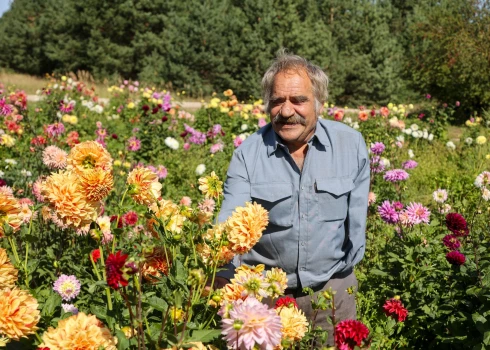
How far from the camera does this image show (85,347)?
1.05 meters

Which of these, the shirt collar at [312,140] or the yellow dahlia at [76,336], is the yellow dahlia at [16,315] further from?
the shirt collar at [312,140]

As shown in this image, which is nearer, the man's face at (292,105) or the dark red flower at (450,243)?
the man's face at (292,105)

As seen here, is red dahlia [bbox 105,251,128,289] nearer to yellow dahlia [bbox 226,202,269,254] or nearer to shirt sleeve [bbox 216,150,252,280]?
yellow dahlia [bbox 226,202,269,254]

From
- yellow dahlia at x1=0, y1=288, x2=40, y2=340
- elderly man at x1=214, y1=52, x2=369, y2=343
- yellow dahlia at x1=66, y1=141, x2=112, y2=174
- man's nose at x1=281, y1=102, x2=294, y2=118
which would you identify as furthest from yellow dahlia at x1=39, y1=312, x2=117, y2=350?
man's nose at x1=281, y1=102, x2=294, y2=118

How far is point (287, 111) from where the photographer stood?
7.14 ft

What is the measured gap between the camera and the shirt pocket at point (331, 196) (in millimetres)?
2266

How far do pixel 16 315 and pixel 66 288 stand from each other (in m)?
0.97

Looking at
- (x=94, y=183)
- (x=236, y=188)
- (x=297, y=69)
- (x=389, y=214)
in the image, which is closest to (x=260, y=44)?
(x=389, y=214)

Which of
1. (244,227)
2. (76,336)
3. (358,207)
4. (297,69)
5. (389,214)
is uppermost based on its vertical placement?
(297,69)

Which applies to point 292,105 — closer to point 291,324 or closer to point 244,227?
point 244,227

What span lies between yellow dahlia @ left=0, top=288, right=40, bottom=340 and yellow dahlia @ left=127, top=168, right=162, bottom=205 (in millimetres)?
438

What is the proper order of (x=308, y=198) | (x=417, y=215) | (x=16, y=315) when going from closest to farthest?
(x=16, y=315) → (x=308, y=198) → (x=417, y=215)

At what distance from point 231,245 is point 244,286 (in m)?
0.20

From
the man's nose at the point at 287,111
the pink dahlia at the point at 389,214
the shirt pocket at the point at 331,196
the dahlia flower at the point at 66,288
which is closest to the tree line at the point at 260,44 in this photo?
the pink dahlia at the point at 389,214
